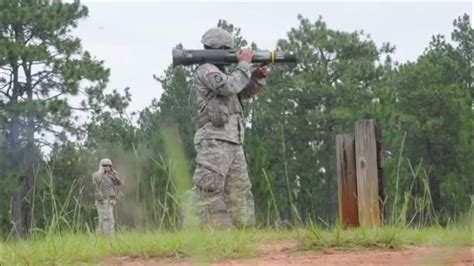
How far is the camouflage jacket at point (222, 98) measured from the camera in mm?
6963

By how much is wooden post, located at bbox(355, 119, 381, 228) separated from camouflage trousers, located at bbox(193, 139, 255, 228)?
1.33m

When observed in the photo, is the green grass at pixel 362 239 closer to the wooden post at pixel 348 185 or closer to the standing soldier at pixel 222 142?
the wooden post at pixel 348 185

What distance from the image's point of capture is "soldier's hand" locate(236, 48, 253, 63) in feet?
22.8

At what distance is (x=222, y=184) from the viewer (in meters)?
7.32

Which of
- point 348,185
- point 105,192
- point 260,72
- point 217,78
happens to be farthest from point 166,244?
point 105,192

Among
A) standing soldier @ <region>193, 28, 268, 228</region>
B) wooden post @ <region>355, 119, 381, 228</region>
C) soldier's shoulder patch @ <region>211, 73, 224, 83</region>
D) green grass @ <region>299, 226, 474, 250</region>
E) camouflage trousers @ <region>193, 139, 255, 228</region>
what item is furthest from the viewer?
camouflage trousers @ <region>193, 139, 255, 228</region>

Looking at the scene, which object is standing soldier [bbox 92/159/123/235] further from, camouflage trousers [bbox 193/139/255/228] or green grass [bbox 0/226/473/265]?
green grass [bbox 0/226/473/265]

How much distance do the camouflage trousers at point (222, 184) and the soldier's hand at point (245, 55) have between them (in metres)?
0.79

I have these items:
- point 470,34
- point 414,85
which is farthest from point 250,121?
point 470,34

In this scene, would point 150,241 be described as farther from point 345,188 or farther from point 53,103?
point 53,103

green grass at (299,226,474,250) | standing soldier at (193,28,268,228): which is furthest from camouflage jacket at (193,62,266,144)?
green grass at (299,226,474,250)

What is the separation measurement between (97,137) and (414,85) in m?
9.82

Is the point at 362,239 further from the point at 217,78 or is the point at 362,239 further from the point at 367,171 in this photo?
the point at 217,78

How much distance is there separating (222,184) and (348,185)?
1302mm
